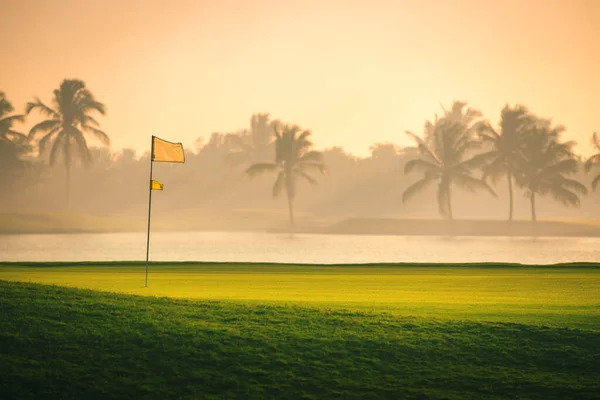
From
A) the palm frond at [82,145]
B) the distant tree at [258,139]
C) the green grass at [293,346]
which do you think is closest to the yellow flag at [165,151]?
the green grass at [293,346]

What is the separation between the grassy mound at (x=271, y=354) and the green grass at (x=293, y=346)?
0.02m

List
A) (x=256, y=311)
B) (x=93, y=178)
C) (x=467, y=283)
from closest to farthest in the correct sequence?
(x=256, y=311)
(x=467, y=283)
(x=93, y=178)

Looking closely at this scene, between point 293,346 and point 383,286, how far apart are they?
7.29 meters

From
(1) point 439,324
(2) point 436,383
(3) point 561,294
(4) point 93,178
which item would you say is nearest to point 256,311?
(1) point 439,324

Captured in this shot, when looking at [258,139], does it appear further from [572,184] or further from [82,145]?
[572,184]

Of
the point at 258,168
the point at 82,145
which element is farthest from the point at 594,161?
the point at 82,145

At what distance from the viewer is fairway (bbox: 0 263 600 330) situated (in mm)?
13281

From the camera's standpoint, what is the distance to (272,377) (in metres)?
9.49

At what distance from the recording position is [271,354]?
33.5ft

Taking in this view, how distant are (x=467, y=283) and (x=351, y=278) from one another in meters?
2.85

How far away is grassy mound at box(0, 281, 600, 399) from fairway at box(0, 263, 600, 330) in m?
1.29

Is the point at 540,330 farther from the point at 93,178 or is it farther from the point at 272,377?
the point at 93,178

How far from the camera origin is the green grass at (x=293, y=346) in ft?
30.2

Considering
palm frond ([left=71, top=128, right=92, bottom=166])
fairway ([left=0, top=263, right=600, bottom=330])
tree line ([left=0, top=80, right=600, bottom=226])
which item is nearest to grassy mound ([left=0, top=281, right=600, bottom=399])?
fairway ([left=0, top=263, right=600, bottom=330])
